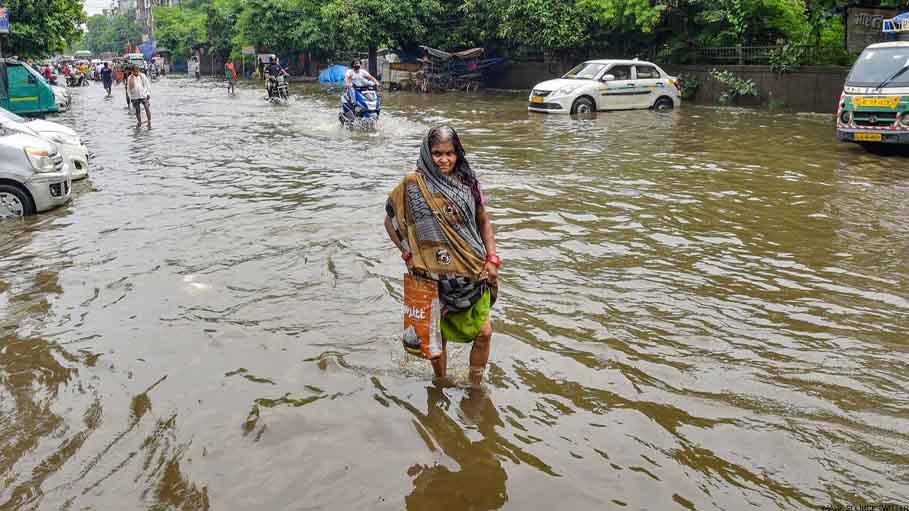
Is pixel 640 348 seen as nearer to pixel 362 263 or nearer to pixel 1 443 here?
pixel 362 263

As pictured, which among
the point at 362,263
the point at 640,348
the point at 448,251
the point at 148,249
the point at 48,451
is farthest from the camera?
the point at 148,249

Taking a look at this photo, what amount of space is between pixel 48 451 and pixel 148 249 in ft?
13.4

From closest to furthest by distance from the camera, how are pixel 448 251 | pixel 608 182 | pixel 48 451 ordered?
pixel 48 451
pixel 448 251
pixel 608 182

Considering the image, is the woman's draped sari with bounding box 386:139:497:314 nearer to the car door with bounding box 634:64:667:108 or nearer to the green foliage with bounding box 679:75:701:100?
the car door with bounding box 634:64:667:108

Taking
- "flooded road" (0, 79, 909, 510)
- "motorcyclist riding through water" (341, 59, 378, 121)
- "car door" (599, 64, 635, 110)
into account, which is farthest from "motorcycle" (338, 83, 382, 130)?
"flooded road" (0, 79, 909, 510)

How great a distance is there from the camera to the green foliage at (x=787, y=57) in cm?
2259

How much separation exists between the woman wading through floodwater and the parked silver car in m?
6.83

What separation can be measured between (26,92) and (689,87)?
19739mm

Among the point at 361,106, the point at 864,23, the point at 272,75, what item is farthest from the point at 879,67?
the point at 272,75

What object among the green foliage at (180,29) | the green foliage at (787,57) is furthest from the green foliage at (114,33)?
the green foliage at (787,57)

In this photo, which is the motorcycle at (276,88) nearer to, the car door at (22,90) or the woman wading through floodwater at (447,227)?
the car door at (22,90)

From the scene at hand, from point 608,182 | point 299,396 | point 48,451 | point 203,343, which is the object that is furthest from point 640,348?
point 608,182

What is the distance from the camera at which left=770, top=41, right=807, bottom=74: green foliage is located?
22594mm

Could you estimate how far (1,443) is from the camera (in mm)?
3867
